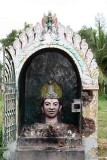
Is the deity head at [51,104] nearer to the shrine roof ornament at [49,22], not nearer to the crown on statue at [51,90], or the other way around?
the crown on statue at [51,90]

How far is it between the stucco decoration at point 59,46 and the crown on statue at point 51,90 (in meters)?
0.97

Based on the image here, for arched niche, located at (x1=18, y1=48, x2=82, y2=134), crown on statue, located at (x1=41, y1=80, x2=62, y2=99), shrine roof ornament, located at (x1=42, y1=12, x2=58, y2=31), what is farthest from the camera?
arched niche, located at (x1=18, y1=48, x2=82, y2=134)

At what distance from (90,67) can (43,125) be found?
57.5 inches

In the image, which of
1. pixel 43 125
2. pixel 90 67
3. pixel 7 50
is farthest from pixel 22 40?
pixel 43 125

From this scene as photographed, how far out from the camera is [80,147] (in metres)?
6.84

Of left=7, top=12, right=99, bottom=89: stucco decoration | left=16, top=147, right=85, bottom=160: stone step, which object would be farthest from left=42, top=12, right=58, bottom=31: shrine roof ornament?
left=16, top=147, right=85, bottom=160: stone step

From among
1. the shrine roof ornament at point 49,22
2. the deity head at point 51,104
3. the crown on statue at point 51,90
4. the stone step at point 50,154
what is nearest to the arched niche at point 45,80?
the crown on statue at point 51,90

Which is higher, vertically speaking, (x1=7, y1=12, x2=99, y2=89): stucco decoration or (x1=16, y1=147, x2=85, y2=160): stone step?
(x1=7, y1=12, x2=99, y2=89): stucco decoration

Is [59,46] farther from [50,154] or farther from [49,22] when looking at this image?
[50,154]

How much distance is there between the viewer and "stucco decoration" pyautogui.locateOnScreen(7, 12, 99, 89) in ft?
22.1

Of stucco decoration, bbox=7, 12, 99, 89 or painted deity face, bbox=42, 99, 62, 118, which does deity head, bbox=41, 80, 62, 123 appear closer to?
painted deity face, bbox=42, 99, 62, 118

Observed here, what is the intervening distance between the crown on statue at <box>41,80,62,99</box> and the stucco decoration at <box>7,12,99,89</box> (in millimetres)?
974

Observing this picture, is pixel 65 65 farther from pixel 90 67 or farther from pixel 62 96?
pixel 90 67

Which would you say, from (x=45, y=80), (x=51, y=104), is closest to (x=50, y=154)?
(x=51, y=104)
